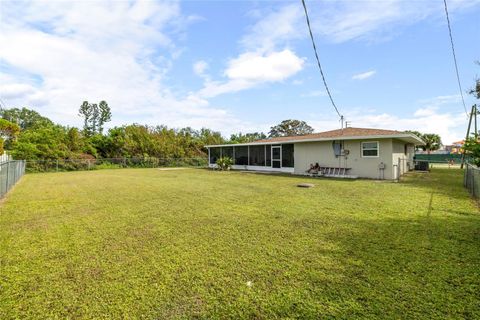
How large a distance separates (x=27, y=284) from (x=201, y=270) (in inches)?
71.5

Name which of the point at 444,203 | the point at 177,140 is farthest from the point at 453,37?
the point at 177,140

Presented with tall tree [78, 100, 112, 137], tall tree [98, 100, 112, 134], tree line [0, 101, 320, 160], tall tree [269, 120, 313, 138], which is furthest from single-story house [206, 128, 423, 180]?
tall tree [78, 100, 112, 137]

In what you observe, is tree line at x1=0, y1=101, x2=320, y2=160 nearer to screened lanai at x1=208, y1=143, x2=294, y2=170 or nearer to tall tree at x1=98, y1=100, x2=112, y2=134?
screened lanai at x1=208, y1=143, x2=294, y2=170

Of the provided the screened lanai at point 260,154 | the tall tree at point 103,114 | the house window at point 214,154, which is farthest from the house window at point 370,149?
the tall tree at point 103,114

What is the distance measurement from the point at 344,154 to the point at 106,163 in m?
21.4

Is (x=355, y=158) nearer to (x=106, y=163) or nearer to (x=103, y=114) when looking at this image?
(x=106, y=163)

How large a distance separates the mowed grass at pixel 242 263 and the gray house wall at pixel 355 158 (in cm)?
689

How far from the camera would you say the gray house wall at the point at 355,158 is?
1248cm

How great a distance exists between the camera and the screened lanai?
677 inches

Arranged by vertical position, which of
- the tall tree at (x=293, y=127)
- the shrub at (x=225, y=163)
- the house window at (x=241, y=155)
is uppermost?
the tall tree at (x=293, y=127)

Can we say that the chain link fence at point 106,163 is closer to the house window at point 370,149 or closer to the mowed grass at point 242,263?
the mowed grass at point 242,263

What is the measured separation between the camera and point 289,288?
2539mm

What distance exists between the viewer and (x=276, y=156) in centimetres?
1794

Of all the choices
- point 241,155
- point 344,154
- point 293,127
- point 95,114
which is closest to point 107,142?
point 241,155
